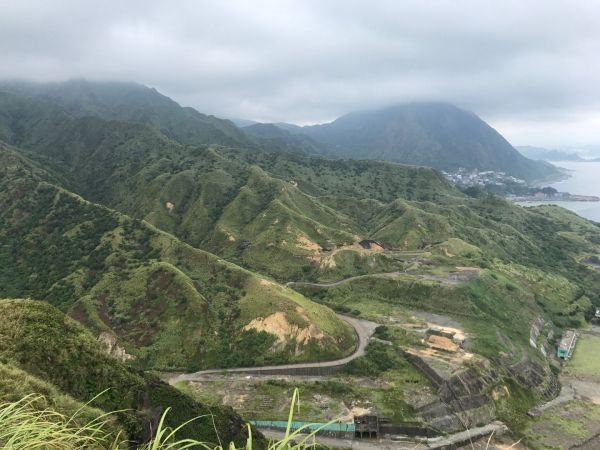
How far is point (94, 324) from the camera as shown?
84250 millimetres

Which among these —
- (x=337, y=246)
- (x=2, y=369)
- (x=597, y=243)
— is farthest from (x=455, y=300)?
(x=597, y=243)

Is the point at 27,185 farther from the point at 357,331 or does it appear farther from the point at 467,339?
the point at 467,339

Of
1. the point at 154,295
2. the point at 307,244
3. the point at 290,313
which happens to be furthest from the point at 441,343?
the point at 307,244

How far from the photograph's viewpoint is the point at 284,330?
85438 mm

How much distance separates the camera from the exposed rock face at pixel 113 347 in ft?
263

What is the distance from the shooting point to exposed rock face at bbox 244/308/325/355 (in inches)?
3312

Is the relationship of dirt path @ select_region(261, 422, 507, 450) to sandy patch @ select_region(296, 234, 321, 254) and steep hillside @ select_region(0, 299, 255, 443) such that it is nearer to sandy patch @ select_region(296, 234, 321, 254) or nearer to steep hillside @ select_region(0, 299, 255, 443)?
steep hillside @ select_region(0, 299, 255, 443)

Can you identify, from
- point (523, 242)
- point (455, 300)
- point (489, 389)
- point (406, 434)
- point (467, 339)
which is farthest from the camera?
point (523, 242)

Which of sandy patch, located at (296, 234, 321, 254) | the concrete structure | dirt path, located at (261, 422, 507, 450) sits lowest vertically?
dirt path, located at (261, 422, 507, 450)

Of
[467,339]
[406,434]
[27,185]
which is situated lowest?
[406,434]

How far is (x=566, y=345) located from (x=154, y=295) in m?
98.5

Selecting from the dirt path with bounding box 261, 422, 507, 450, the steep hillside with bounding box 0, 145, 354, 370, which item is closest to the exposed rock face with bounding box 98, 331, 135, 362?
the steep hillside with bounding box 0, 145, 354, 370

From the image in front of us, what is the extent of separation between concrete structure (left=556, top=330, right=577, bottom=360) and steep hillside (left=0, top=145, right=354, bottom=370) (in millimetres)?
52250

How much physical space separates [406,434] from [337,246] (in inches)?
3347
